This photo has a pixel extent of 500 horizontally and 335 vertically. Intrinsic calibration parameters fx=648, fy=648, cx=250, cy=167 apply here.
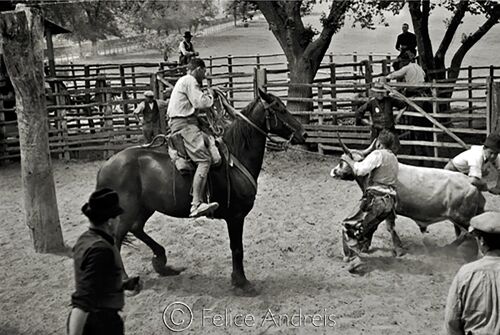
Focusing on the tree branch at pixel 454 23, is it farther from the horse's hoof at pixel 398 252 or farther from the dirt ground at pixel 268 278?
the horse's hoof at pixel 398 252

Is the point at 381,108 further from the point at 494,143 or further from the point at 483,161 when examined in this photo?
the point at 494,143

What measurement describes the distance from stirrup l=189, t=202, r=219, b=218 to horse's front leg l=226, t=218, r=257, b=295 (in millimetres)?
396

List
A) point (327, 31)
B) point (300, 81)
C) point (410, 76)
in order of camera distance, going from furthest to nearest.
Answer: point (300, 81)
point (327, 31)
point (410, 76)

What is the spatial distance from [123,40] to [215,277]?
40529mm

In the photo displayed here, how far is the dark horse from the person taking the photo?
763 cm

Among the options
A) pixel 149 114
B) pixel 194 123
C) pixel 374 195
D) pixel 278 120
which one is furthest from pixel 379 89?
pixel 194 123

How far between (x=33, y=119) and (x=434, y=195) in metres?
5.49

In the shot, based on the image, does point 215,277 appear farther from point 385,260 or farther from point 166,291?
point 385,260

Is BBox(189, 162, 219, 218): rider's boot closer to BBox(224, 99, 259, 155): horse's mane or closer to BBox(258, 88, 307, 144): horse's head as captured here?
BBox(224, 99, 259, 155): horse's mane

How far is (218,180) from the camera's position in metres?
7.67

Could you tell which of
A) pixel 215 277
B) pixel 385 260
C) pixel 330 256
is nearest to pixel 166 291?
pixel 215 277

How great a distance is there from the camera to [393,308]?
6.81 meters

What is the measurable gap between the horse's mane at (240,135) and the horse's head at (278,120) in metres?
0.16

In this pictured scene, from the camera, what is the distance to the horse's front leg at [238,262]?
7.54m
